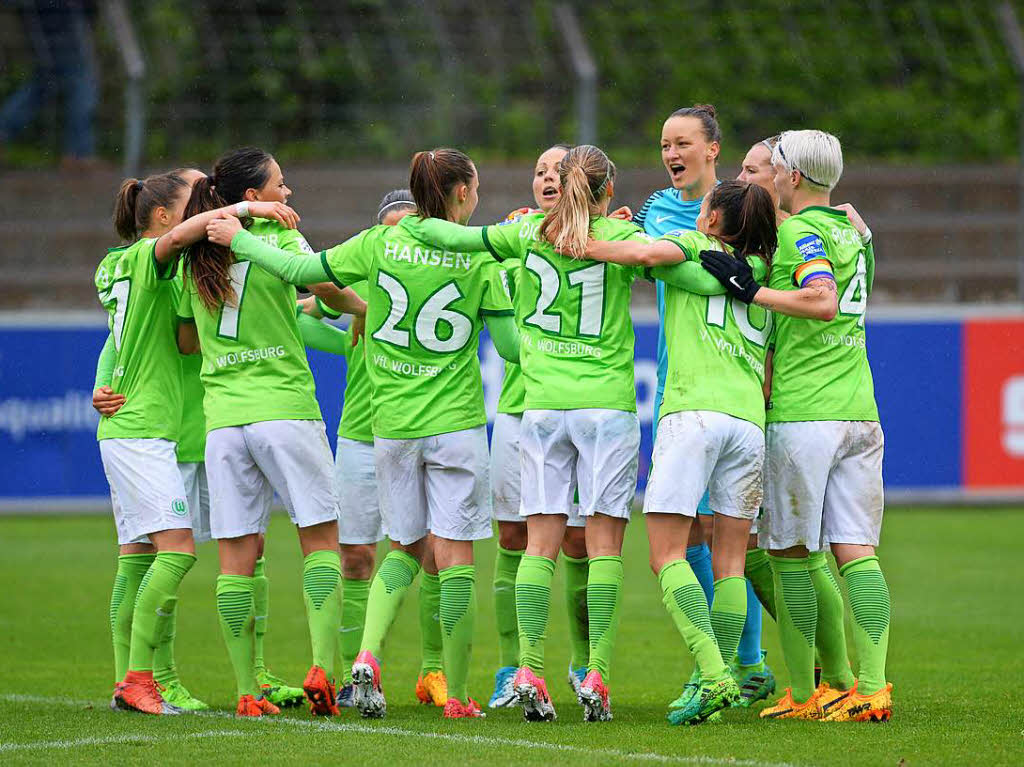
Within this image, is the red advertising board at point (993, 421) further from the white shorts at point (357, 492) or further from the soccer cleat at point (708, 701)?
the soccer cleat at point (708, 701)

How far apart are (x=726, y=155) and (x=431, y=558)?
12394mm

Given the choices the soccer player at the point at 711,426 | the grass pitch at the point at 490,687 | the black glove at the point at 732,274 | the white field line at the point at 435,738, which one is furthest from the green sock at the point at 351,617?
the black glove at the point at 732,274

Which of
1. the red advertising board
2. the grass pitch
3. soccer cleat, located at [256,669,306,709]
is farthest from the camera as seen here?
the red advertising board

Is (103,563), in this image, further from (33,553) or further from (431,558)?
(431,558)

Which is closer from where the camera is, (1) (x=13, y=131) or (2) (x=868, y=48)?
(1) (x=13, y=131)

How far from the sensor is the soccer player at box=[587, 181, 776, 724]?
5840 millimetres

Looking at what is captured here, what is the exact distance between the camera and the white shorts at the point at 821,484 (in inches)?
239

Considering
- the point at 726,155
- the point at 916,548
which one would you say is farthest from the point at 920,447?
the point at 726,155

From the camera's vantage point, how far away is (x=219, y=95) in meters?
16.1

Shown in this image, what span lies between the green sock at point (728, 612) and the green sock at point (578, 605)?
0.87 metres

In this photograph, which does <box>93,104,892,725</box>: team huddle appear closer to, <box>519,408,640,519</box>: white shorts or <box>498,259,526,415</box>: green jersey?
<box>519,408,640,519</box>: white shorts

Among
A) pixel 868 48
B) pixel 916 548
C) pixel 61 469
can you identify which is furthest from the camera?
pixel 868 48

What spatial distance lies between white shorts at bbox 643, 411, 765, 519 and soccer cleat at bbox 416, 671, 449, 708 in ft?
4.61

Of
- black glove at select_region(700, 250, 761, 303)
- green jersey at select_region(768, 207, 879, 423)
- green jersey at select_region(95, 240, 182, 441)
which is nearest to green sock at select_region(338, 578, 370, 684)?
green jersey at select_region(95, 240, 182, 441)
